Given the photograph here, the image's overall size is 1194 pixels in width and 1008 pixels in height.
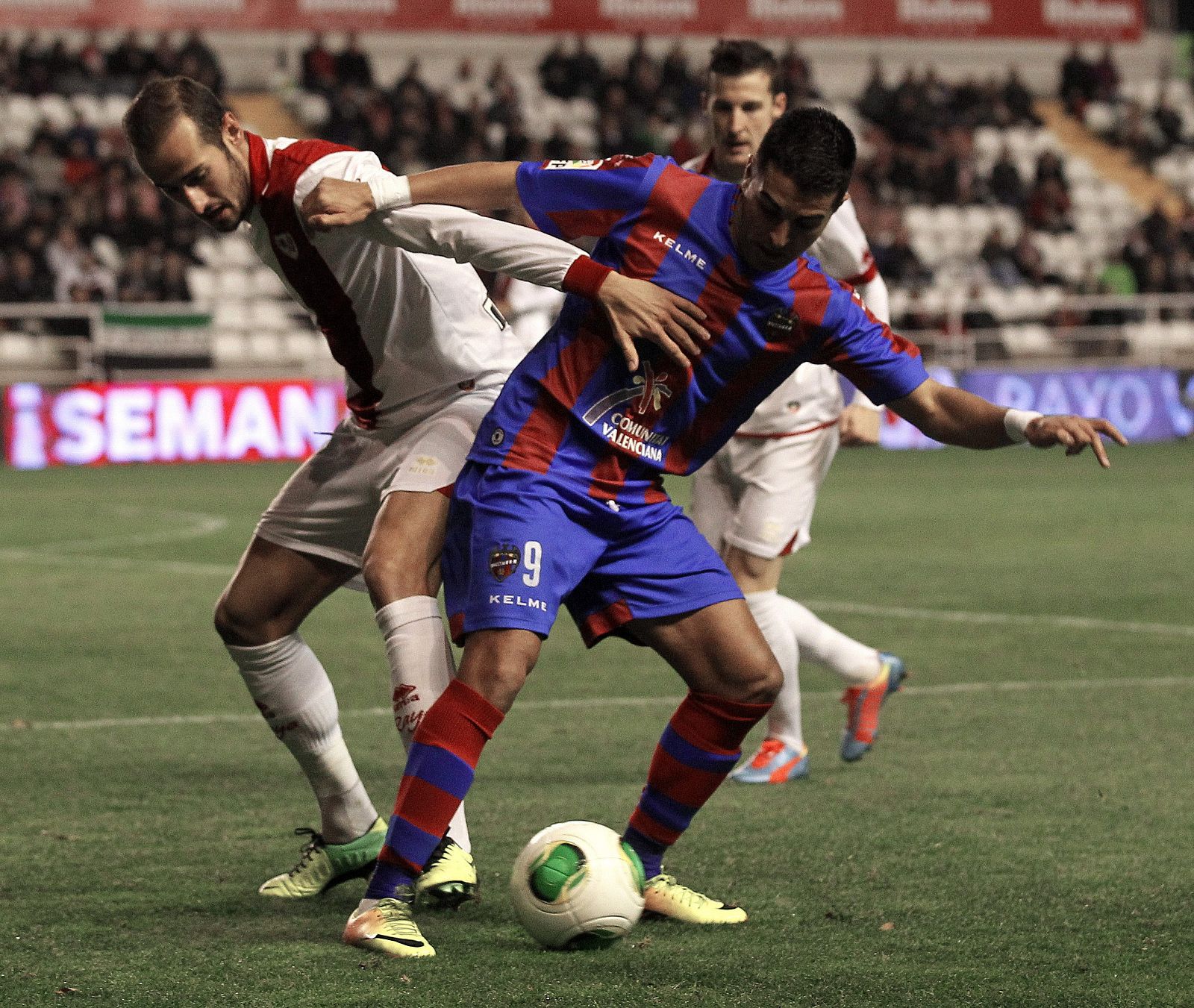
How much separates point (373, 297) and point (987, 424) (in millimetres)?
1454

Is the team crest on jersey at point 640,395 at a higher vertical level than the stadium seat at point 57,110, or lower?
lower

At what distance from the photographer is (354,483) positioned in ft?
15.0

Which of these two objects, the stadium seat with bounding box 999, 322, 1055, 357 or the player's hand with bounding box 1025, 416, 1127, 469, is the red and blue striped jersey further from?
the stadium seat with bounding box 999, 322, 1055, 357

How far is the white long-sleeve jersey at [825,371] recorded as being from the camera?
593 centimetres

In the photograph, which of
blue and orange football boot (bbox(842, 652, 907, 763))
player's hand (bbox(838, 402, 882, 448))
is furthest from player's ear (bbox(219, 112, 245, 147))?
blue and orange football boot (bbox(842, 652, 907, 763))

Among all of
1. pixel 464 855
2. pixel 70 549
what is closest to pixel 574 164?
pixel 464 855

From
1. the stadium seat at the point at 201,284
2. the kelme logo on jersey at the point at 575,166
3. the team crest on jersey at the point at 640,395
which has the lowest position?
the stadium seat at the point at 201,284

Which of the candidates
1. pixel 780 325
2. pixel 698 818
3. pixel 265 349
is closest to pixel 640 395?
pixel 780 325

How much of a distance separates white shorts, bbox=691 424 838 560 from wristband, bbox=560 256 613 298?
2277mm

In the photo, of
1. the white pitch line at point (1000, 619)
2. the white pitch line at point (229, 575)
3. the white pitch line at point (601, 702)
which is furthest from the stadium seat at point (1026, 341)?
the white pitch line at point (601, 702)

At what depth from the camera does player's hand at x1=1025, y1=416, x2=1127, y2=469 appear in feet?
13.1

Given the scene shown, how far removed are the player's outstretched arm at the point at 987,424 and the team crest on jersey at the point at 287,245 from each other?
1.40m

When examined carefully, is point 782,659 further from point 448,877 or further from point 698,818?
point 448,877

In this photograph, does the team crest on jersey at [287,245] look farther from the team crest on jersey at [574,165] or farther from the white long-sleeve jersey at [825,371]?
the white long-sleeve jersey at [825,371]
